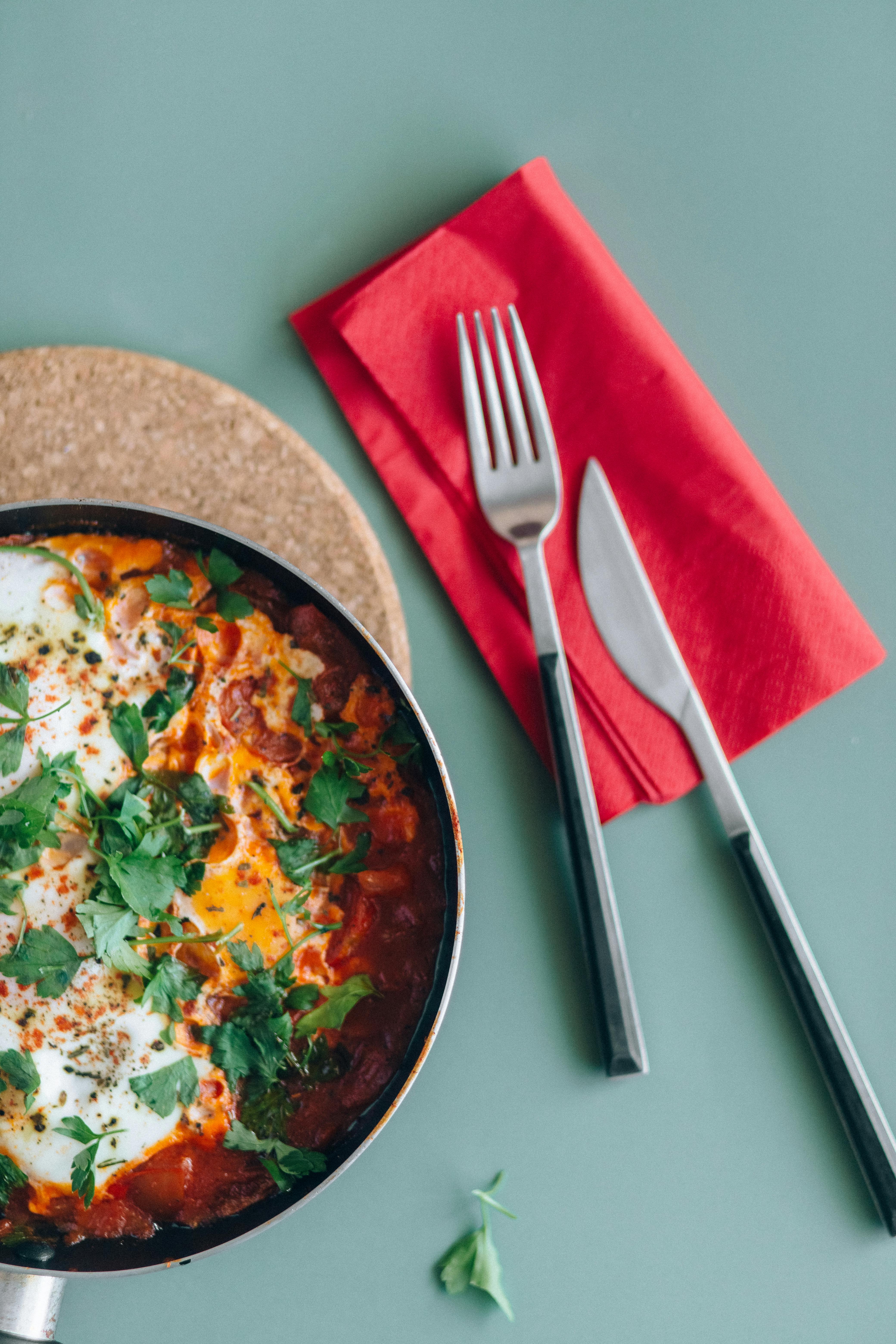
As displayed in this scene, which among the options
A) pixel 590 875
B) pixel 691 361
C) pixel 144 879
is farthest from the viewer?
pixel 691 361

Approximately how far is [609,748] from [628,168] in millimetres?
1067

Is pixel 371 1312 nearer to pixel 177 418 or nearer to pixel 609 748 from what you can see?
pixel 609 748

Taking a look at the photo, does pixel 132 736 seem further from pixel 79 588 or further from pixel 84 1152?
pixel 84 1152

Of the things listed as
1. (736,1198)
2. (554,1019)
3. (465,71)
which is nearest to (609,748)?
(554,1019)

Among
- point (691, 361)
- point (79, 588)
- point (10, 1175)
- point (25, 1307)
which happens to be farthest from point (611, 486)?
point (25, 1307)

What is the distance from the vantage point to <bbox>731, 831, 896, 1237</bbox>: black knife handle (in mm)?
1482

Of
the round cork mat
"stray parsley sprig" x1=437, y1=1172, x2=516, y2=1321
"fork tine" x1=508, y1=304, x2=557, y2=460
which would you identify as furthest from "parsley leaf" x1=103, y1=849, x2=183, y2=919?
"fork tine" x1=508, y1=304, x2=557, y2=460

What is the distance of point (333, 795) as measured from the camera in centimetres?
128

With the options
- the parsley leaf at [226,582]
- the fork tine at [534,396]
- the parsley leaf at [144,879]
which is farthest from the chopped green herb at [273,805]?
the fork tine at [534,396]

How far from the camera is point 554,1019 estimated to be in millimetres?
1546

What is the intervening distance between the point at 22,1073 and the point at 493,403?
1274 mm

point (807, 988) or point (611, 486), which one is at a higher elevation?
point (611, 486)

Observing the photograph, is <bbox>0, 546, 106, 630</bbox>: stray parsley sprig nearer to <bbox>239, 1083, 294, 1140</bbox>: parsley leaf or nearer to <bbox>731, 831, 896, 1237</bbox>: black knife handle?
<bbox>239, 1083, 294, 1140</bbox>: parsley leaf

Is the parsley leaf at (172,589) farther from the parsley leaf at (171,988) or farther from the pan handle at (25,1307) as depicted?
the pan handle at (25,1307)
